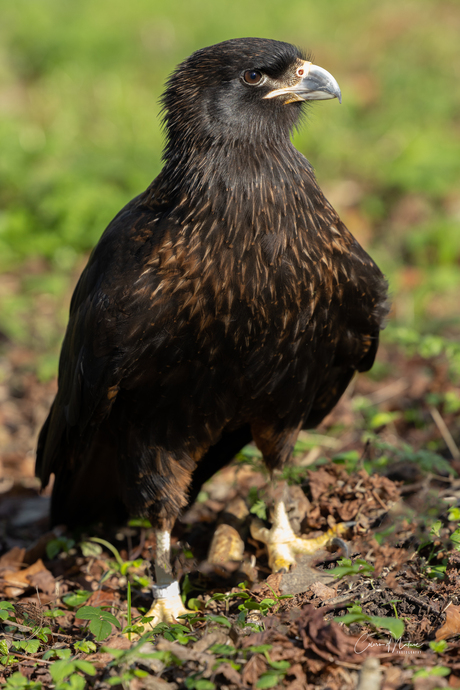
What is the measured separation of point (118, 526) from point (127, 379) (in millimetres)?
1475

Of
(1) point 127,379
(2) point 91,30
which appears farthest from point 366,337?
(2) point 91,30

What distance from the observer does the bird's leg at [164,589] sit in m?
3.24

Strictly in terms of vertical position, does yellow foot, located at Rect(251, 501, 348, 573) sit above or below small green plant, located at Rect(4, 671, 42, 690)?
above

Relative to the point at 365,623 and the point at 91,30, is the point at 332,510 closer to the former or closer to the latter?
the point at 365,623

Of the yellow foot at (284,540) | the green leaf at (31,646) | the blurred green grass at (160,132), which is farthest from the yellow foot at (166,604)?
the blurred green grass at (160,132)

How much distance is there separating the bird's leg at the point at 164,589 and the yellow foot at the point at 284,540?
46cm

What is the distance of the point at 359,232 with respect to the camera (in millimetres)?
7508

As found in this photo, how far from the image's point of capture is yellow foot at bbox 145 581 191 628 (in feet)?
10.6

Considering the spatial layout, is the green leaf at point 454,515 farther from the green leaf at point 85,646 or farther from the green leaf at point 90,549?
the green leaf at point 90,549

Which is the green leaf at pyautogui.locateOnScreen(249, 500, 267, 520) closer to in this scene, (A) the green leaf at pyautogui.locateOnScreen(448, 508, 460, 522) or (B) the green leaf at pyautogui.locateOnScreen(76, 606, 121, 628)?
(A) the green leaf at pyautogui.locateOnScreen(448, 508, 460, 522)

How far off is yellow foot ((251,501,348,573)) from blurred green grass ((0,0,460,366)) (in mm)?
2642

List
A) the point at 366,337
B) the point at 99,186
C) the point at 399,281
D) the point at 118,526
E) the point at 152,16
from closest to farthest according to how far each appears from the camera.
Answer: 1. the point at 366,337
2. the point at 118,526
3. the point at 399,281
4. the point at 99,186
5. the point at 152,16

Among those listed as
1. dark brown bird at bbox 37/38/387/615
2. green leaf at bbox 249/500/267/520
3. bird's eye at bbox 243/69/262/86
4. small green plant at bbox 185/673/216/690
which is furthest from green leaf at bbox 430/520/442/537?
bird's eye at bbox 243/69/262/86
